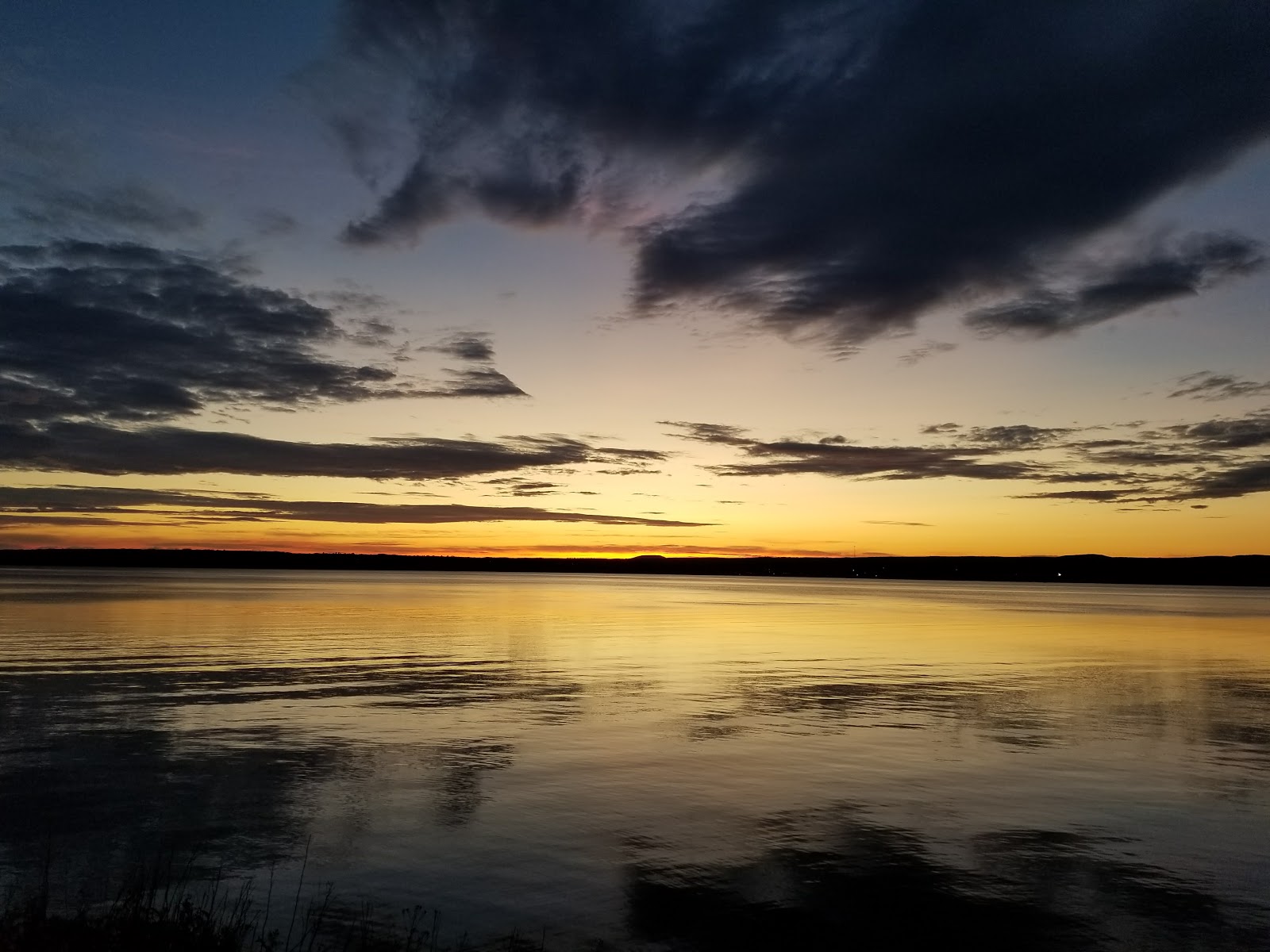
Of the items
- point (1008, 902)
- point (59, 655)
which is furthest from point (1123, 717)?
point (59, 655)

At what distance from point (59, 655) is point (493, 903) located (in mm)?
41361

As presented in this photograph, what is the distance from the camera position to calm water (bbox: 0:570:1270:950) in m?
14.4

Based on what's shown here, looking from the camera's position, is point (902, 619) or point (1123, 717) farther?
point (902, 619)

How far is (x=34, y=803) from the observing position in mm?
19062

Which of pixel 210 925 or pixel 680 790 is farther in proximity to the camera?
pixel 680 790

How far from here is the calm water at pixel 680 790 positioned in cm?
1445

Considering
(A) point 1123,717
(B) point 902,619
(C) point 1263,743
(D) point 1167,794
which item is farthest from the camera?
(B) point 902,619

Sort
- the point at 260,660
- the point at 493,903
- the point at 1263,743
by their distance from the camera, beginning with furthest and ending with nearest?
the point at 260,660, the point at 1263,743, the point at 493,903

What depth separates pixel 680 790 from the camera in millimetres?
21500

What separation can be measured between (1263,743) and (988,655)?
3074 cm

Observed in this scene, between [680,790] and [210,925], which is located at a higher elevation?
[210,925]

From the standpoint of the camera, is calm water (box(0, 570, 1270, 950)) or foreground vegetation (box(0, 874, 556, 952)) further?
calm water (box(0, 570, 1270, 950))

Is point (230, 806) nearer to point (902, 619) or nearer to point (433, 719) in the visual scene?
point (433, 719)

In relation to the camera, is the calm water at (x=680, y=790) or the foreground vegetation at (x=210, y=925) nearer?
the foreground vegetation at (x=210, y=925)
